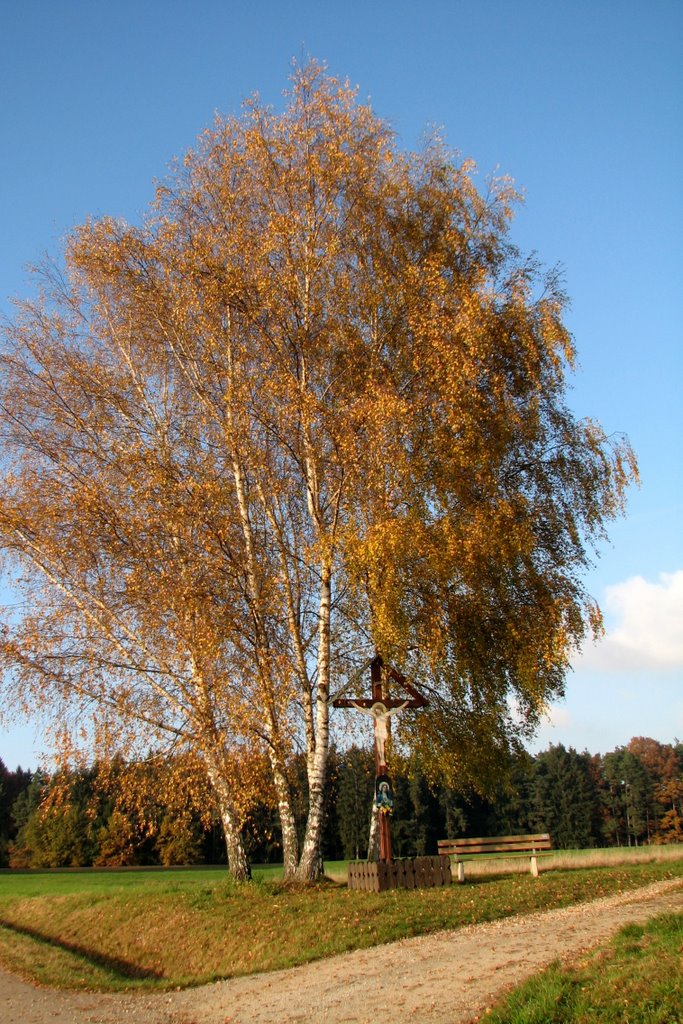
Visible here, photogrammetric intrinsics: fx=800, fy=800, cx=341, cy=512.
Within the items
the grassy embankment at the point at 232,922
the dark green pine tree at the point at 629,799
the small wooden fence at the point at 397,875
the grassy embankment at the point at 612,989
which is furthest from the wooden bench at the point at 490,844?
the dark green pine tree at the point at 629,799

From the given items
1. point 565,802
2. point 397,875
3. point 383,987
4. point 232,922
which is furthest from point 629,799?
point 383,987

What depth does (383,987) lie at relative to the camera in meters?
8.82

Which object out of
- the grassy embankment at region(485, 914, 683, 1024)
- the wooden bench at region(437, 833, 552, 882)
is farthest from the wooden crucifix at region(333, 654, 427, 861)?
the grassy embankment at region(485, 914, 683, 1024)

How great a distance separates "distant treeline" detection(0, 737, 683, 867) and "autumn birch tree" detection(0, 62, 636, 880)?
1143 mm

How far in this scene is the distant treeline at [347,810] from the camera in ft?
47.2

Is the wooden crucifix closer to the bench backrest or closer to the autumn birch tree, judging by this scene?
the autumn birch tree

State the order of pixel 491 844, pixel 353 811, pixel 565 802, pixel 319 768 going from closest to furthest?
pixel 319 768, pixel 491 844, pixel 353 811, pixel 565 802

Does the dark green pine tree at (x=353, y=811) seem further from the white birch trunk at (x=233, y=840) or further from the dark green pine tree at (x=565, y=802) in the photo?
the white birch trunk at (x=233, y=840)

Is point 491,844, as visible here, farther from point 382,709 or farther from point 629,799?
point 629,799

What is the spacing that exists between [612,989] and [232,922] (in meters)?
8.50

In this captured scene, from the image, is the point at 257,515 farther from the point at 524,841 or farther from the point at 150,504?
the point at 524,841

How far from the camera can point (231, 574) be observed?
15.5 metres

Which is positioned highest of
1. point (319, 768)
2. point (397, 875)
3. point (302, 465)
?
point (302, 465)

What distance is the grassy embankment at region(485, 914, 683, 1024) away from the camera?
5586 millimetres
